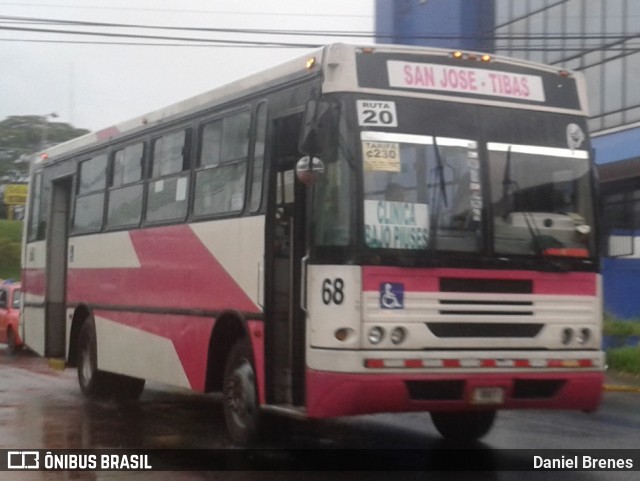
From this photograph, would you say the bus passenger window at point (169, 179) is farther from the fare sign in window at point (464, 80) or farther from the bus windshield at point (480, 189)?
the bus windshield at point (480, 189)

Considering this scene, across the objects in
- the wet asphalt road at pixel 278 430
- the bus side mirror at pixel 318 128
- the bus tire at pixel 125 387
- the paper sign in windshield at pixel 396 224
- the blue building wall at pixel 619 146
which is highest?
the blue building wall at pixel 619 146

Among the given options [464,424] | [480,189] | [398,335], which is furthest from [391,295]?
[464,424]

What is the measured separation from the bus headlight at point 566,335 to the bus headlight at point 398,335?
58.3 inches

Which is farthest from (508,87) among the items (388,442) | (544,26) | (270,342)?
(544,26)

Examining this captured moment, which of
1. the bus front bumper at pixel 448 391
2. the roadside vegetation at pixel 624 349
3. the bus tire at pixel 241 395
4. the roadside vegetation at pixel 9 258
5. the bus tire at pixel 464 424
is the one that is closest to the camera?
the bus front bumper at pixel 448 391

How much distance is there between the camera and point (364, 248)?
29.3 ft

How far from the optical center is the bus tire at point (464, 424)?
36.6ft

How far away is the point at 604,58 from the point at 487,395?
2471 cm

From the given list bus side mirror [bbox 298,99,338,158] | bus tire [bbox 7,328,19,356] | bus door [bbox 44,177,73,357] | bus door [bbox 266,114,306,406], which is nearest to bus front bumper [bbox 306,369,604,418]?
bus door [bbox 266,114,306,406]

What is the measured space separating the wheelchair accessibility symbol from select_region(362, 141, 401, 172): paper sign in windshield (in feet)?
3.01

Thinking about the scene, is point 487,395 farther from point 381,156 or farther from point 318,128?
point 318,128

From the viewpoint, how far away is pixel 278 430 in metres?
10.8

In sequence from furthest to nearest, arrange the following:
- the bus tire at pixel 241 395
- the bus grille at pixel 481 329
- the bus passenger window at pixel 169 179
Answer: the bus passenger window at pixel 169 179
the bus tire at pixel 241 395
the bus grille at pixel 481 329

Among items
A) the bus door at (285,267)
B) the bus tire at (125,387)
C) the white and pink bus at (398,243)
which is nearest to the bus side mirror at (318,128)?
the white and pink bus at (398,243)
